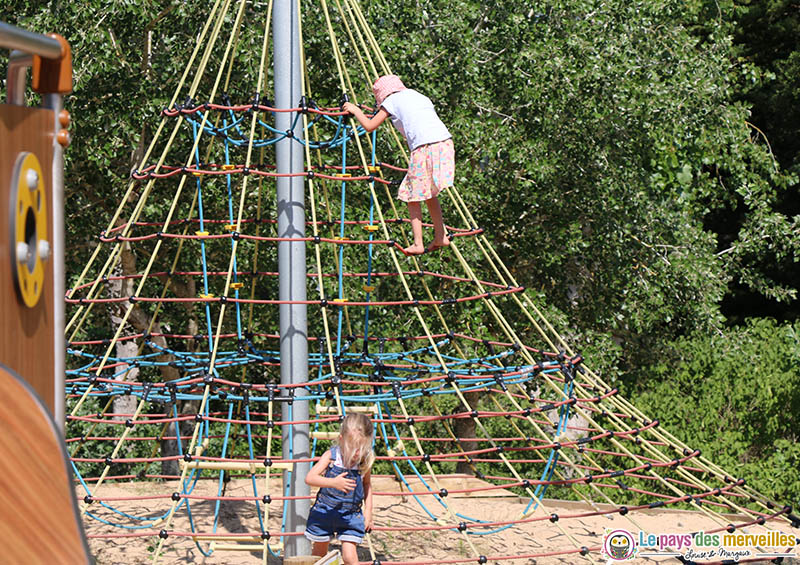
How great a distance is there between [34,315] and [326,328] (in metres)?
2.77

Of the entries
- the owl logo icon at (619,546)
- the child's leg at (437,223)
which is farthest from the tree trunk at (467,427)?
the child's leg at (437,223)

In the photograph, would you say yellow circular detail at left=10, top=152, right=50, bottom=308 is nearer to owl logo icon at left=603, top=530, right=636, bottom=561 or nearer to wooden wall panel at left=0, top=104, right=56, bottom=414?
wooden wall panel at left=0, top=104, right=56, bottom=414

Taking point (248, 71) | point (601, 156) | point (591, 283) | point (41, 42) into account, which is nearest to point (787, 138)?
point (591, 283)

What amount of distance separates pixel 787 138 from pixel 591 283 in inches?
310

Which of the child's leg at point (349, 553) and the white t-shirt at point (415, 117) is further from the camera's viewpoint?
the white t-shirt at point (415, 117)

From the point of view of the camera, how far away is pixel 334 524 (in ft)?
13.9

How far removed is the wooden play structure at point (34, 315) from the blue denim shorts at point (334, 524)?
2.32 m

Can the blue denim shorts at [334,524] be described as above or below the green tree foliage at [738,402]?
above

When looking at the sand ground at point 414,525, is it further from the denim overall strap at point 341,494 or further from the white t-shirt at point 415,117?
the white t-shirt at point 415,117

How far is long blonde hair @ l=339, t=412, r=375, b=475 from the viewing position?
4047mm

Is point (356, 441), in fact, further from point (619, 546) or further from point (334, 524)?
point (619, 546)

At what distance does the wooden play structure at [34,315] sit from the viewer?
1.65 metres

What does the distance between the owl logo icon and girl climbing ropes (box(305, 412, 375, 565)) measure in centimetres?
159


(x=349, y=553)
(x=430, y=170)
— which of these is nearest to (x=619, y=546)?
(x=349, y=553)
